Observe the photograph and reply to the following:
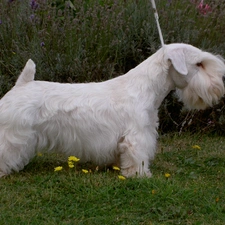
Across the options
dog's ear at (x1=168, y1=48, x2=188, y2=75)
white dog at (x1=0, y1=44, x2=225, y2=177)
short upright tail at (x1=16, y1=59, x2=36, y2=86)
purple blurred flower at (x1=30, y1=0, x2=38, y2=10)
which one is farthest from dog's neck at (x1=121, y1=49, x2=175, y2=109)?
purple blurred flower at (x1=30, y1=0, x2=38, y2=10)

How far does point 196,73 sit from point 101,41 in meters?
2.23

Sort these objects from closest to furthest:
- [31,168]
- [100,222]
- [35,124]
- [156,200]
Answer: [100,222], [156,200], [35,124], [31,168]

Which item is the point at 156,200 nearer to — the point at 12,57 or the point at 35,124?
the point at 35,124

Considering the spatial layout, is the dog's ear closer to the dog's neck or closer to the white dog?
the white dog

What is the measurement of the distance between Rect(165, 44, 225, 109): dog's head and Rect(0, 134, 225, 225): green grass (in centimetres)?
78

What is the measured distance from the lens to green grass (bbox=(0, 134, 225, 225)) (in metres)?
4.36

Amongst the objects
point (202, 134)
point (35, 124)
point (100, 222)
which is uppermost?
point (35, 124)

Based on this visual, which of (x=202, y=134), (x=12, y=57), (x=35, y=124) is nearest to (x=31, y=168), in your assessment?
(x=35, y=124)

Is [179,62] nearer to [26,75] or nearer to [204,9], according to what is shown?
[26,75]

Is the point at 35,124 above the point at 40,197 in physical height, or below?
above

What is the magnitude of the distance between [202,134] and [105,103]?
8.60ft

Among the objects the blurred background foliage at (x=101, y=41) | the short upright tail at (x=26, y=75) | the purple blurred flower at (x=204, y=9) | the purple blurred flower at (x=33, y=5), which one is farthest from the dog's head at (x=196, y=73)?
the purple blurred flower at (x=33, y=5)

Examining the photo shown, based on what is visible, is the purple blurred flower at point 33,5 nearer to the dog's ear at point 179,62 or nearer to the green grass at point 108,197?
the green grass at point 108,197

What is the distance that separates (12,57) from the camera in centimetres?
732
